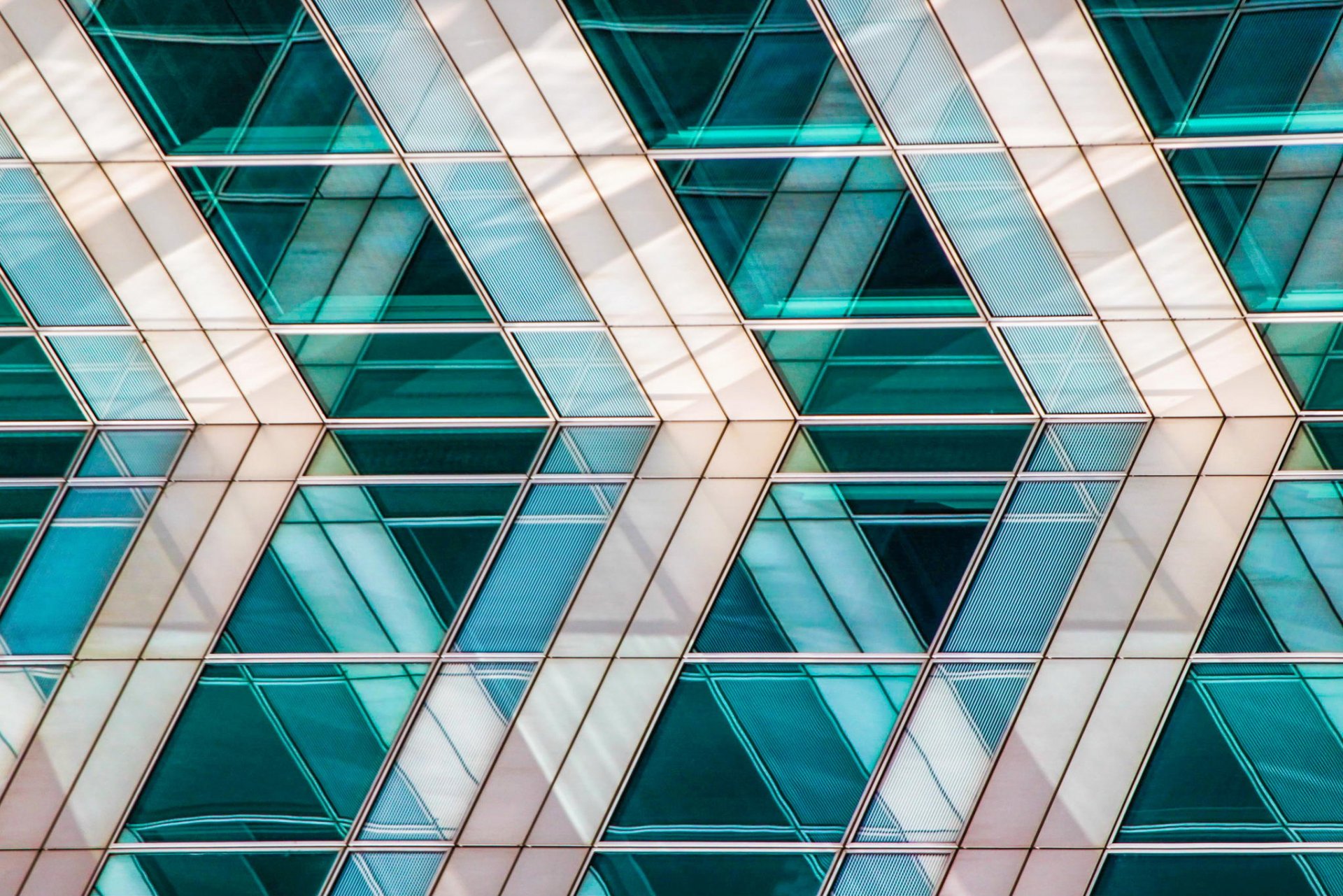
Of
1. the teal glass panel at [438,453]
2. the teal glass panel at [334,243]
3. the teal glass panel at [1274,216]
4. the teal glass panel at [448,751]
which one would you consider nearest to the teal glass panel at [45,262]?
the teal glass panel at [334,243]

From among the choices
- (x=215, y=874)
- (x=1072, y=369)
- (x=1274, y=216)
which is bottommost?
(x=215, y=874)

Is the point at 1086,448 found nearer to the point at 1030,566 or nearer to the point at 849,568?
the point at 1030,566

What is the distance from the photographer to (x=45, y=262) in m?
21.6

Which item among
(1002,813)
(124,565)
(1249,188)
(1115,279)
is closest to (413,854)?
(124,565)

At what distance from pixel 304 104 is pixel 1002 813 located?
12.2 metres

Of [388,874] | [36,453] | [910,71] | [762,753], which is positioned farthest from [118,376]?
[910,71]

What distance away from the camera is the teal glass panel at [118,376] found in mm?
22312

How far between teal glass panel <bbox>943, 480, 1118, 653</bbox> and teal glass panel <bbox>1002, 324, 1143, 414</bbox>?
117 cm

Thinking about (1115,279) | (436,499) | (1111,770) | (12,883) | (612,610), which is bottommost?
(12,883)

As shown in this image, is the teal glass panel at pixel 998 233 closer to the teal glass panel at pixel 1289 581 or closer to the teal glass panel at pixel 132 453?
the teal glass panel at pixel 1289 581

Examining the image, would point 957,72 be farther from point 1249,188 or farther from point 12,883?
point 12,883

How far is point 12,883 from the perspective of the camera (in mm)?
19828

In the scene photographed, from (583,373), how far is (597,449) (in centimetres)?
106

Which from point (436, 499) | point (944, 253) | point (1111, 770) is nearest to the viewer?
point (1111, 770)
